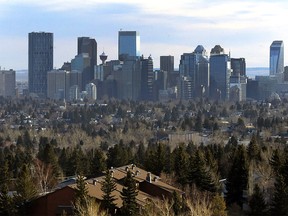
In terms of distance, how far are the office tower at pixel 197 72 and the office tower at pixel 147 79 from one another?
26.6 ft

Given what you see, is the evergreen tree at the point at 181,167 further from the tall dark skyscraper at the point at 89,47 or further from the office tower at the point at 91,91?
the tall dark skyscraper at the point at 89,47

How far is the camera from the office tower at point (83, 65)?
16625 cm

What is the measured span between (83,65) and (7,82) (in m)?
24.3

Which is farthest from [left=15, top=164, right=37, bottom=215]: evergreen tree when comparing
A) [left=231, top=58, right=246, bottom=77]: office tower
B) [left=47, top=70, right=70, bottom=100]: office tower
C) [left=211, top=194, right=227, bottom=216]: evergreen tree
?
[left=231, top=58, right=246, bottom=77]: office tower

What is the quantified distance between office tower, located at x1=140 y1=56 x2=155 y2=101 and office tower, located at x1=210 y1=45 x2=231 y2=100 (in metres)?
13.0

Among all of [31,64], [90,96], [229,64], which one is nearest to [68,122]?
[90,96]

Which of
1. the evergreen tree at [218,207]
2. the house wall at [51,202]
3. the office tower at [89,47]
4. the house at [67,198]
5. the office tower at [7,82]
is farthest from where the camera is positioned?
the office tower at [7,82]

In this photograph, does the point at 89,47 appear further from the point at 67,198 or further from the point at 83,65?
the point at 67,198

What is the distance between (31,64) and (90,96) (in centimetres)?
3534

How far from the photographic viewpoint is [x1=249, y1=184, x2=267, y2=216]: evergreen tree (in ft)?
93.0

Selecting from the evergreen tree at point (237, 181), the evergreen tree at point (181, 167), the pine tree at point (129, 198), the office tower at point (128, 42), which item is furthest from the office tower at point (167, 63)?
the pine tree at point (129, 198)

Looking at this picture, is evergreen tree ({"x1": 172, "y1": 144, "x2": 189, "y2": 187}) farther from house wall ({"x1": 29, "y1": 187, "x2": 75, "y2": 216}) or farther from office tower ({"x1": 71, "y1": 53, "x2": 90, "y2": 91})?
office tower ({"x1": 71, "y1": 53, "x2": 90, "y2": 91})

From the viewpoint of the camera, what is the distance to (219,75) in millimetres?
151750

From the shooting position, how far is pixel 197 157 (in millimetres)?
31656
